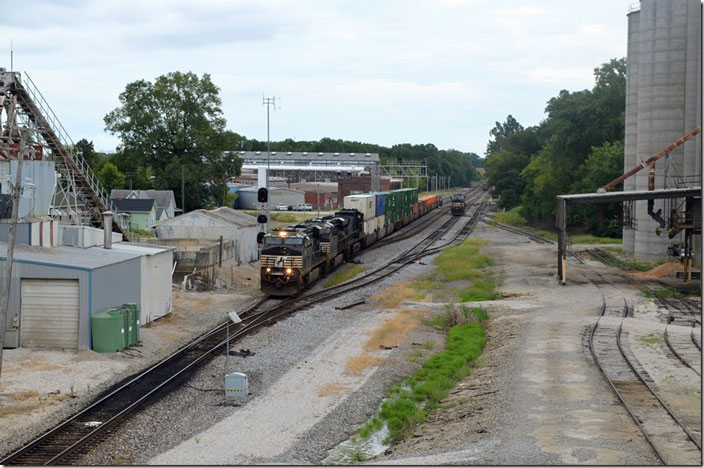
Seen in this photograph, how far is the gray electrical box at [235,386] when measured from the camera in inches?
906

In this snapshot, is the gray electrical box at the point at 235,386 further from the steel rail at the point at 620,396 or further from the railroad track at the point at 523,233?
the railroad track at the point at 523,233

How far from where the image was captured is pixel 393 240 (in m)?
73.5

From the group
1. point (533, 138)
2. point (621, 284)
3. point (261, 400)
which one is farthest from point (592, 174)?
point (261, 400)

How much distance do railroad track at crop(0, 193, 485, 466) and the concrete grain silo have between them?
27.9 m

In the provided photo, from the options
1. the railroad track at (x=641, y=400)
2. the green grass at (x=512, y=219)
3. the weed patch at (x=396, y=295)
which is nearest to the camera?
the railroad track at (x=641, y=400)

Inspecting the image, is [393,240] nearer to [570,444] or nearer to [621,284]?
[621,284]

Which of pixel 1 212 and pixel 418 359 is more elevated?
pixel 1 212

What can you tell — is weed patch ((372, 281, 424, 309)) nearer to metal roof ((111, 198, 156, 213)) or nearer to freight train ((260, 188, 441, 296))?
freight train ((260, 188, 441, 296))

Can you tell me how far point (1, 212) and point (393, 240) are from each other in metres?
45.4

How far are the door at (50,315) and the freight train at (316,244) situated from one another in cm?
1399

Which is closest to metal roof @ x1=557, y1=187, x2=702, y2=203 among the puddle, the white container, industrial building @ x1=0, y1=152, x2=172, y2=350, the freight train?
the freight train

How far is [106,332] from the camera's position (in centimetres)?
2733

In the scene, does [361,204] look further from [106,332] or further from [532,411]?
[532,411]

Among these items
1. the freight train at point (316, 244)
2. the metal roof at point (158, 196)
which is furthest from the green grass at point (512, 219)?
the metal roof at point (158, 196)
